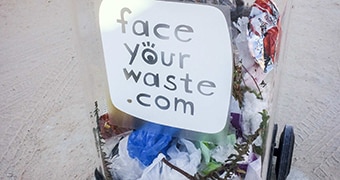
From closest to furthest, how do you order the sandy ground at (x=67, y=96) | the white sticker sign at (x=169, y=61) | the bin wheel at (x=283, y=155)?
the white sticker sign at (x=169, y=61) → the bin wheel at (x=283, y=155) → the sandy ground at (x=67, y=96)

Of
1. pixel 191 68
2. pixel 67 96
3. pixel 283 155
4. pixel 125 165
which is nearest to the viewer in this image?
pixel 191 68

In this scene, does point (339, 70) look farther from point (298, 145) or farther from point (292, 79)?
point (298, 145)

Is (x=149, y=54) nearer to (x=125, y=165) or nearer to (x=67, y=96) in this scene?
(x=125, y=165)

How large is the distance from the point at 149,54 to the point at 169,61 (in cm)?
3

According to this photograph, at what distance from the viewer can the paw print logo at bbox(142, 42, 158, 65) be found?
0.74 m

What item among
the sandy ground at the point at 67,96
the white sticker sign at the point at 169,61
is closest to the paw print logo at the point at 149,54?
the white sticker sign at the point at 169,61

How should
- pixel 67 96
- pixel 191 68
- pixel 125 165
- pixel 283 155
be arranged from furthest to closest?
pixel 67 96 → pixel 283 155 → pixel 125 165 → pixel 191 68

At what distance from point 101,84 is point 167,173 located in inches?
7.8

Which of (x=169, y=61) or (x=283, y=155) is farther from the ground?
(x=169, y=61)

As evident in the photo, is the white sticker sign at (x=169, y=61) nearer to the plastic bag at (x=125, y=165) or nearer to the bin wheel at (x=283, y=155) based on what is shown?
the plastic bag at (x=125, y=165)

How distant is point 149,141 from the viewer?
2.72ft

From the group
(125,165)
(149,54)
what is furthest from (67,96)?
(149,54)

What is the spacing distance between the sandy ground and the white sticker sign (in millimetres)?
344

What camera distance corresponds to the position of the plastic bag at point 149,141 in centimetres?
82
